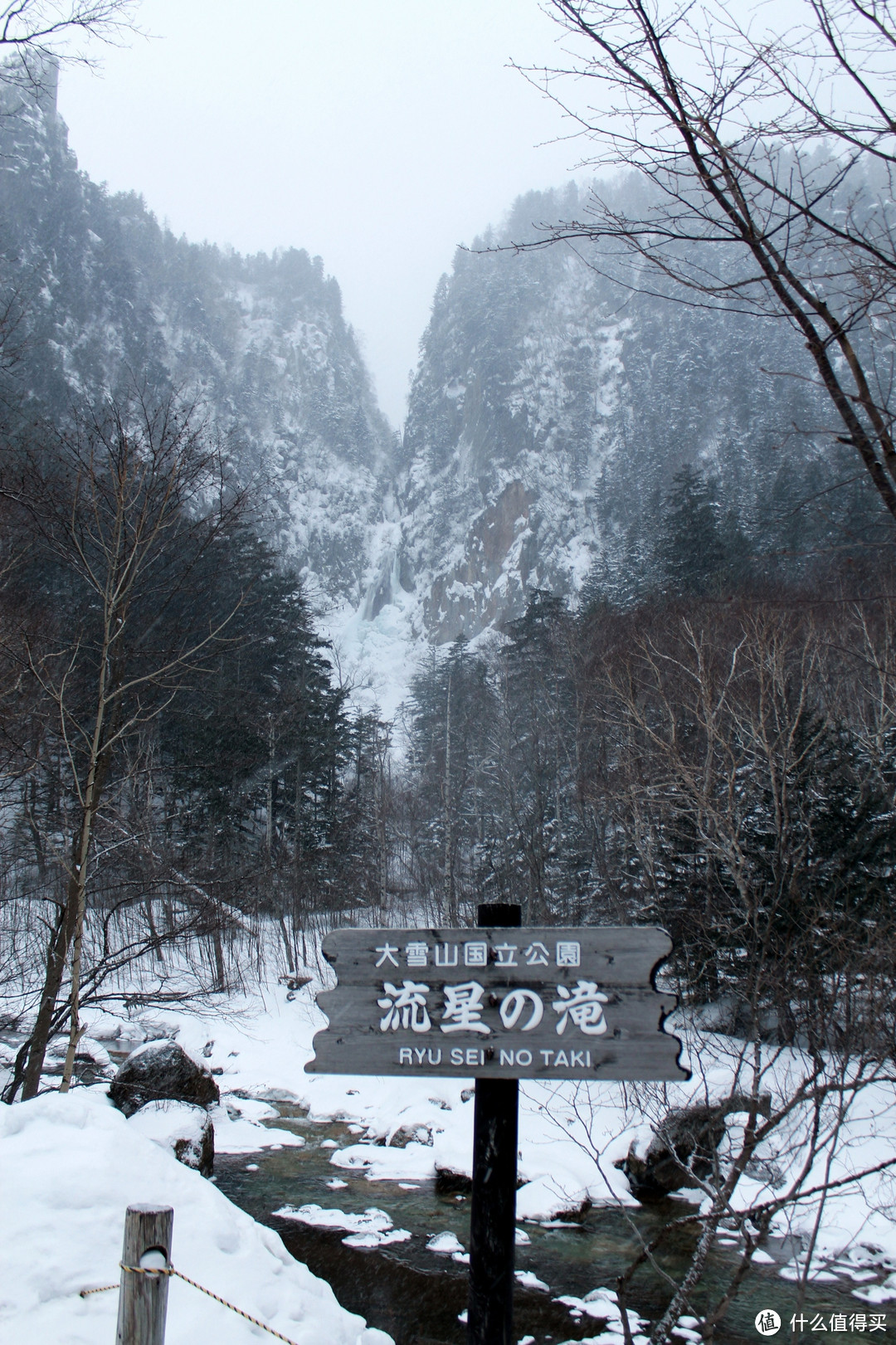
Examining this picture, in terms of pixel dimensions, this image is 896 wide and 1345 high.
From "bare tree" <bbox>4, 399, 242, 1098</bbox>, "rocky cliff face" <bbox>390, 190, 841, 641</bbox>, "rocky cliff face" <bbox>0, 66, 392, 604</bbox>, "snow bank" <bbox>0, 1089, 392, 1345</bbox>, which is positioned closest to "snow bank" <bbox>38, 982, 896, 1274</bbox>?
"bare tree" <bbox>4, 399, 242, 1098</bbox>

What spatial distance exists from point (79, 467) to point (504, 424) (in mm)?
66809

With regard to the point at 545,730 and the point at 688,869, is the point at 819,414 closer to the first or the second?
the point at 545,730

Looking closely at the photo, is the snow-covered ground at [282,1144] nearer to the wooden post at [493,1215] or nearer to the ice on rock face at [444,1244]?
the ice on rock face at [444,1244]

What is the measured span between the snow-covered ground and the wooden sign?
1.18 m

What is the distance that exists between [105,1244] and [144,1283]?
6.43ft

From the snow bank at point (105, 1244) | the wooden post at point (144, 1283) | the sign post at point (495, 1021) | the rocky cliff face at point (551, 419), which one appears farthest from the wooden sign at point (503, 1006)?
the rocky cliff face at point (551, 419)

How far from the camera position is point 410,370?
84.5 metres

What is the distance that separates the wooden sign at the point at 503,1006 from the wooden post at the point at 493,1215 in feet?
0.49

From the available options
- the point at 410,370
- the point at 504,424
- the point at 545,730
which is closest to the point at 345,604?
the point at 504,424

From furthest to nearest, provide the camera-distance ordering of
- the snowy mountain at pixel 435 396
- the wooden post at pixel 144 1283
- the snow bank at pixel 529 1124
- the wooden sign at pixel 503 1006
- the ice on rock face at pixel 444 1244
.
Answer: the snowy mountain at pixel 435 396 → the snow bank at pixel 529 1124 → the ice on rock face at pixel 444 1244 → the wooden sign at pixel 503 1006 → the wooden post at pixel 144 1283

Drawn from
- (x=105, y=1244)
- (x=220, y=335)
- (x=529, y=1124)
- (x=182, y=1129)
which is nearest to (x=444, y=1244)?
(x=182, y=1129)

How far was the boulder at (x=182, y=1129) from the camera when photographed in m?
7.35

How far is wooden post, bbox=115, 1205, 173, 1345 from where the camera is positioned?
207 centimetres

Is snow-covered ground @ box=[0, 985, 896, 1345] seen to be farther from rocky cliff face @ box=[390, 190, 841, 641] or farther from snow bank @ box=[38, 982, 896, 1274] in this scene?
rocky cliff face @ box=[390, 190, 841, 641]
